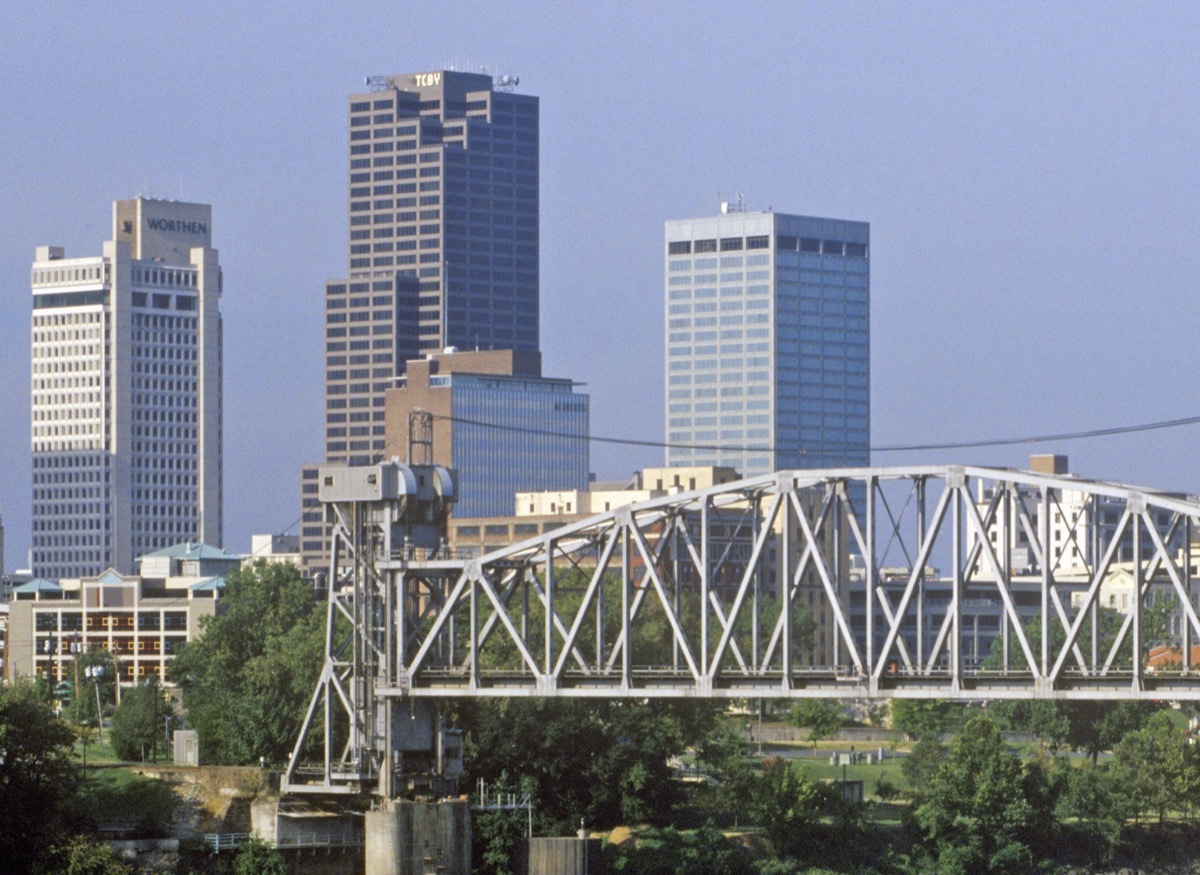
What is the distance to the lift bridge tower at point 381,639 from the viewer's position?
10775cm

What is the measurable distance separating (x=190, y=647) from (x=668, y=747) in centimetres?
5355

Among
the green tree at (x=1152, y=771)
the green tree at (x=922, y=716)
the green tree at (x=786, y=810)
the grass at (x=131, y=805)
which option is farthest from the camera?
the green tree at (x=922, y=716)

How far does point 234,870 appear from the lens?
4117 inches

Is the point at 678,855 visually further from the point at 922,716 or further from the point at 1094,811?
the point at 922,716

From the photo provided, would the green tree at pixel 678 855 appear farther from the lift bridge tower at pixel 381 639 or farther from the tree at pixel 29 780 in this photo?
the tree at pixel 29 780

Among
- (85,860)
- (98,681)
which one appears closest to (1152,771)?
(85,860)

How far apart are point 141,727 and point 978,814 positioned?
48025 millimetres

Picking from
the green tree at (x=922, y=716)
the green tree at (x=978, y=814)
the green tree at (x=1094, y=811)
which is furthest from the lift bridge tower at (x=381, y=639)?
the green tree at (x=922, y=716)

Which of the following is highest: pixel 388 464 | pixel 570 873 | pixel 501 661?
pixel 388 464

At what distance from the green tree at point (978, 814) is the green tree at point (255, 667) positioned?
111 feet

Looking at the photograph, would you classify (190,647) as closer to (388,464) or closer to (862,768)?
(862,768)

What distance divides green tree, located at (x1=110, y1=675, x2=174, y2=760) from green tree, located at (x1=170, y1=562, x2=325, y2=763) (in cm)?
209

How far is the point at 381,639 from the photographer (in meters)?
110

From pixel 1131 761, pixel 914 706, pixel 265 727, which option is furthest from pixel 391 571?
pixel 914 706
